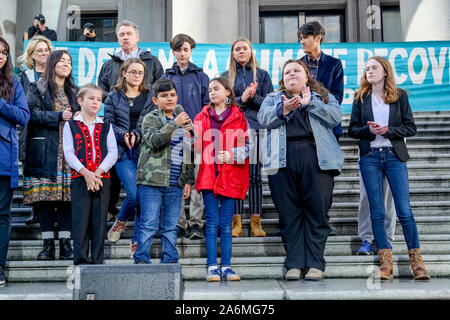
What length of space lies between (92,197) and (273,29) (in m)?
10.9

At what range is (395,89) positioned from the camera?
5.62 metres

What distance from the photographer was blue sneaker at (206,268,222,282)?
519cm

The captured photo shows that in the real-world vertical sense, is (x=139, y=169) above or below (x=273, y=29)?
below

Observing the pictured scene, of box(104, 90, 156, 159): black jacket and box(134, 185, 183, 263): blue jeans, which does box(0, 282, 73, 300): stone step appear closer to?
box(134, 185, 183, 263): blue jeans

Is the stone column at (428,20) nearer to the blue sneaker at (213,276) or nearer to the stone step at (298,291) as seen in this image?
the stone step at (298,291)

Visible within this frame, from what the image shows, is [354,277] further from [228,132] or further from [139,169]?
[139,169]

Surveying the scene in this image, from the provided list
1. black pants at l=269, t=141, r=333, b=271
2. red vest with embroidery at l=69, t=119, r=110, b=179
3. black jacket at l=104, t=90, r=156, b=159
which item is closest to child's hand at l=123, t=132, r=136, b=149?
black jacket at l=104, t=90, r=156, b=159

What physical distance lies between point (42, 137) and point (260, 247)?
8.24ft

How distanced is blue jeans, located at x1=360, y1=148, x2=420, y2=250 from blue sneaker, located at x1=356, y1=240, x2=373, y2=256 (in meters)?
0.37

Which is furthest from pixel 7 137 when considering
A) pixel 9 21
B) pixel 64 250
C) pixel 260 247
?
pixel 9 21

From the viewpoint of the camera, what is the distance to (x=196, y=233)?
19.7 feet

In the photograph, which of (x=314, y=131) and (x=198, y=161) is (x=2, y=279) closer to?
(x=198, y=161)

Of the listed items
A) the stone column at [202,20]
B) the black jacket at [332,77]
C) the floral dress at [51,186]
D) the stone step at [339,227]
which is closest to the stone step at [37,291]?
the floral dress at [51,186]
